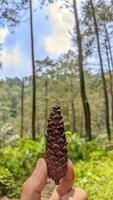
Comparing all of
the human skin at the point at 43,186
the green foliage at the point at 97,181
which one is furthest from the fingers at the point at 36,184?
the green foliage at the point at 97,181

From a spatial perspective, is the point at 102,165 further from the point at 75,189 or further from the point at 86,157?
the point at 75,189

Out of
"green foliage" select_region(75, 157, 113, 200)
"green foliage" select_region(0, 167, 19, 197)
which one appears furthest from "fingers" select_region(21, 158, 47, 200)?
"green foliage" select_region(0, 167, 19, 197)

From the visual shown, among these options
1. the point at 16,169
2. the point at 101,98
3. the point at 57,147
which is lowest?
the point at 16,169

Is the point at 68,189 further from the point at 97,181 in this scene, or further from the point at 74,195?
the point at 97,181

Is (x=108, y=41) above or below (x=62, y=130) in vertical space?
above

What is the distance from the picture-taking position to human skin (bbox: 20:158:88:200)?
90cm

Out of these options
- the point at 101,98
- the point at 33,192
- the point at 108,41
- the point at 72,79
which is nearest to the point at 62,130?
the point at 33,192

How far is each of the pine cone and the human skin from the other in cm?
1

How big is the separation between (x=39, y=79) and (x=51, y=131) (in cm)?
6032

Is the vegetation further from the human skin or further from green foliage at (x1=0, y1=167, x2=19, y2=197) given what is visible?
the human skin

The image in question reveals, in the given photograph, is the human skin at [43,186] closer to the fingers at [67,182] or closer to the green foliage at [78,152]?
the fingers at [67,182]

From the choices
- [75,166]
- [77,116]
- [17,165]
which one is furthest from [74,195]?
[77,116]

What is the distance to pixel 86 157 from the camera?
14422 mm

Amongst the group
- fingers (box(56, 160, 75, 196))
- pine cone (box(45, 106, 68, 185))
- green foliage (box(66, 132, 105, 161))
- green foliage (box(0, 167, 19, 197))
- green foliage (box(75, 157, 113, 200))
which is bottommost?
green foliage (box(0, 167, 19, 197))
